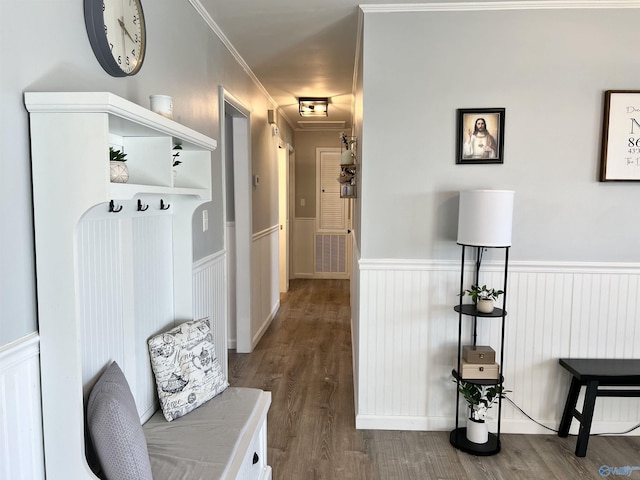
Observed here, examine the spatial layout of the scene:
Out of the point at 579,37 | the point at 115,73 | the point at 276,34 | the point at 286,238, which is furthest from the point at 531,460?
the point at 286,238

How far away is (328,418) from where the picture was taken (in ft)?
9.50

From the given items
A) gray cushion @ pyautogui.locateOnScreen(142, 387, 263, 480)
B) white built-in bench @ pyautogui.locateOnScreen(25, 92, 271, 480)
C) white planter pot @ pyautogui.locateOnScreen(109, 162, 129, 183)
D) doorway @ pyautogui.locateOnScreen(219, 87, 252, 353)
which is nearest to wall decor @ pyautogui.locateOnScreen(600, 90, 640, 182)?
white built-in bench @ pyautogui.locateOnScreen(25, 92, 271, 480)

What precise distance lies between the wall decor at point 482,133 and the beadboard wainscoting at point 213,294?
64.8 inches

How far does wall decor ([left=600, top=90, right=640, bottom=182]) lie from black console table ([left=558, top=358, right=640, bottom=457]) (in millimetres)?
1045

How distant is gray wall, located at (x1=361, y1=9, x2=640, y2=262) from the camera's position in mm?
2551

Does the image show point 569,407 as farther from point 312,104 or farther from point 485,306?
point 312,104

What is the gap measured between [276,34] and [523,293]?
7.44ft

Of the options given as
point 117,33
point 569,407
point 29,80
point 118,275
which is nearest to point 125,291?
point 118,275

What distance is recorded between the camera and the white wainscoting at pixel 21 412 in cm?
114

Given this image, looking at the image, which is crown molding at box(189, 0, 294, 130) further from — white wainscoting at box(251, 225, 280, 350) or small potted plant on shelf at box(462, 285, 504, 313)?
small potted plant on shelf at box(462, 285, 504, 313)

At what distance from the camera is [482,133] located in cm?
260

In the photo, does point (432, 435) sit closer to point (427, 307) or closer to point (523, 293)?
point (427, 307)

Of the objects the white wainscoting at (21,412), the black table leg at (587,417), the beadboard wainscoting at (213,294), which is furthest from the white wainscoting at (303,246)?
the white wainscoting at (21,412)

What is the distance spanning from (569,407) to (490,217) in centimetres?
128
